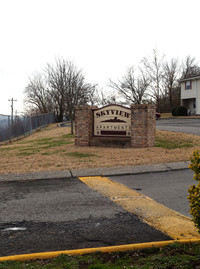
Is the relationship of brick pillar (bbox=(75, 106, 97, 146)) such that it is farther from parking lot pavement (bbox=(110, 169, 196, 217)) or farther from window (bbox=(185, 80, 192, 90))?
window (bbox=(185, 80, 192, 90))

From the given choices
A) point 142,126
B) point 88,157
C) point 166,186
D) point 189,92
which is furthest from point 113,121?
point 189,92

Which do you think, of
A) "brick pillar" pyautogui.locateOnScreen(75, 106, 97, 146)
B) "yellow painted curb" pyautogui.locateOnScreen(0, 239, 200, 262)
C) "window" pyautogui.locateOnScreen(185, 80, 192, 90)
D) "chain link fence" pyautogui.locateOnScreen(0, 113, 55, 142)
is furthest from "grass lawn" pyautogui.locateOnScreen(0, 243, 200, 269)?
"window" pyautogui.locateOnScreen(185, 80, 192, 90)

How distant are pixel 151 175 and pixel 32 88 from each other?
48.2 meters

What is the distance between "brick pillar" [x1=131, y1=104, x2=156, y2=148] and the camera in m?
11.6

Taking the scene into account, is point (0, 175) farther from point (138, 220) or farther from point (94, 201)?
point (138, 220)

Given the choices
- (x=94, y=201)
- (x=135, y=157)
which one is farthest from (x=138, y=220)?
(x=135, y=157)

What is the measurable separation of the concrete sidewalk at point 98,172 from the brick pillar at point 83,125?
4276mm

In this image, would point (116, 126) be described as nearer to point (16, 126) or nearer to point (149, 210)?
point (149, 210)

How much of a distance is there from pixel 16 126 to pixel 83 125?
11.4m

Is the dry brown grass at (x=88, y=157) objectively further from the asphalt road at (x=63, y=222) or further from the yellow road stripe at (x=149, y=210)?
the asphalt road at (x=63, y=222)

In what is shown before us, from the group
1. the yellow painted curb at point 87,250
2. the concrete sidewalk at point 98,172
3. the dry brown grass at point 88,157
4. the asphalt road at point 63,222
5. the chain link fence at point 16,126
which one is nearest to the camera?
the yellow painted curb at point 87,250

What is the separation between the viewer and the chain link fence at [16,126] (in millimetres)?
19844

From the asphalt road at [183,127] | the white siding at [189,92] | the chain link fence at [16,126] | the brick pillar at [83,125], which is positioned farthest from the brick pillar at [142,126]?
the white siding at [189,92]

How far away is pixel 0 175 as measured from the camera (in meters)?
7.92
